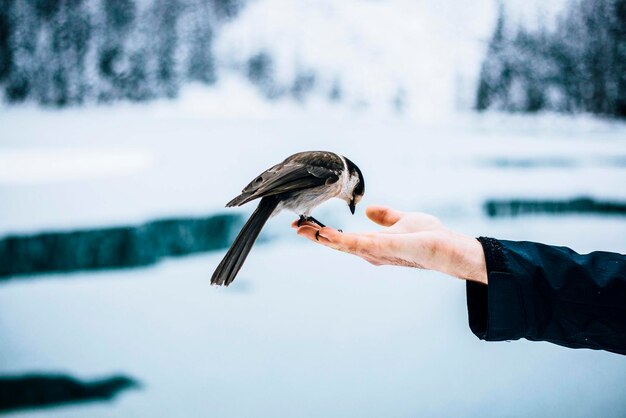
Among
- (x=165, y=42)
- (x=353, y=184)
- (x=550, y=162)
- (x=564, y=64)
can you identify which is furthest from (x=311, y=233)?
(x=564, y=64)

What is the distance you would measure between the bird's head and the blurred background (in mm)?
447

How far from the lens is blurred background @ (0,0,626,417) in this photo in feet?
5.11

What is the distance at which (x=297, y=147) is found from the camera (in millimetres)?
1661

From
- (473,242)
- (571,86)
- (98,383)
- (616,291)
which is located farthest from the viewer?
(571,86)

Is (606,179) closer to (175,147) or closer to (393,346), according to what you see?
(393,346)

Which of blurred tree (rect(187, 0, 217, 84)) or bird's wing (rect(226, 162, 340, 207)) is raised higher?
blurred tree (rect(187, 0, 217, 84))

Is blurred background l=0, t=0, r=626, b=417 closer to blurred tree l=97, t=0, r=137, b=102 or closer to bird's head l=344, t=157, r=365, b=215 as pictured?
blurred tree l=97, t=0, r=137, b=102

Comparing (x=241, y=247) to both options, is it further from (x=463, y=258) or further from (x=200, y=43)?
(x=200, y=43)

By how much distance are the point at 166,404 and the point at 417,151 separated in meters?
1.20

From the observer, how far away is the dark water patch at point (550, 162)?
A: 1790mm

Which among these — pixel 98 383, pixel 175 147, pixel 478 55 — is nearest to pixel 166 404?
pixel 98 383

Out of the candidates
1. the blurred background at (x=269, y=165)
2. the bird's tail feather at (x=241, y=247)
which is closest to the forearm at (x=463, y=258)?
the bird's tail feather at (x=241, y=247)

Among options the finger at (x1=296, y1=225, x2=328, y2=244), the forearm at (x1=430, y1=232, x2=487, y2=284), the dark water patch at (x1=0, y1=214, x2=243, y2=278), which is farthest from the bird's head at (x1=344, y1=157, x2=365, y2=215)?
the dark water patch at (x1=0, y1=214, x2=243, y2=278)

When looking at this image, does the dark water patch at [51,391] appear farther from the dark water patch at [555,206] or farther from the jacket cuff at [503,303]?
the dark water patch at [555,206]
